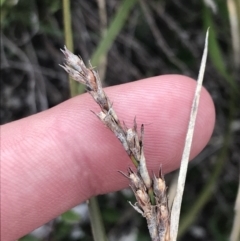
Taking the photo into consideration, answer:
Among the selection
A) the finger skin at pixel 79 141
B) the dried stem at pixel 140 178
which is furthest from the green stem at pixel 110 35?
the dried stem at pixel 140 178

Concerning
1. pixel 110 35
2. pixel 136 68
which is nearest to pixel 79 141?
pixel 110 35

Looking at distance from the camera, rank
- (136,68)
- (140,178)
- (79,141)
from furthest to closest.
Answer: (136,68) < (79,141) < (140,178)

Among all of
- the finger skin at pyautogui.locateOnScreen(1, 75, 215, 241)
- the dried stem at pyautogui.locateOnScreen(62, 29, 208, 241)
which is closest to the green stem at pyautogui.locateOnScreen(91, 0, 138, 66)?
the finger skin at pyautogui.locateOnScreen(1, 75, 215, 241)

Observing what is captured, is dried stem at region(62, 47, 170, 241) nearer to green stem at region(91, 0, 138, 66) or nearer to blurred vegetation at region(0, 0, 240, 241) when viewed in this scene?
green stem at region(91, 0, 138, 66)

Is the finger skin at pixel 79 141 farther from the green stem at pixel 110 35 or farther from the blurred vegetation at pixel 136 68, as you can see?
the blurred vegetation at pixel 136 68

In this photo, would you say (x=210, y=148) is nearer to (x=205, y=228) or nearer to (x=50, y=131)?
(x=205, y=228)

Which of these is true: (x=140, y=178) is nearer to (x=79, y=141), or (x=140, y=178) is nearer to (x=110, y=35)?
(x=79, y=141)

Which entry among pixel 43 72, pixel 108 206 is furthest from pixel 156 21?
pixel 108 206
